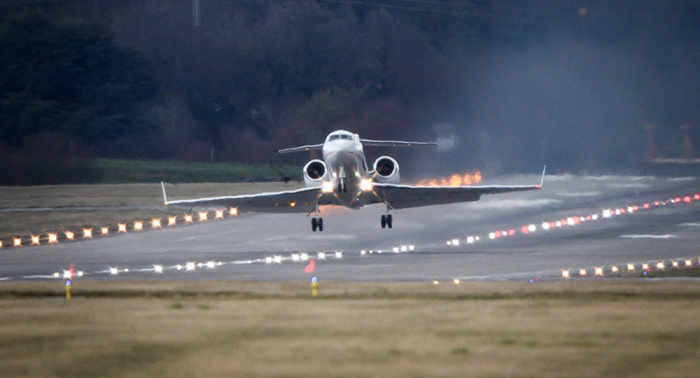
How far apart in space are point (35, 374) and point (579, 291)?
789 centimetres

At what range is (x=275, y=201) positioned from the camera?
1094 inches

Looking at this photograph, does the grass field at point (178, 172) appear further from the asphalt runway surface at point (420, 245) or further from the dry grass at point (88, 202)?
the asphalt runway surface at point (420, 245)

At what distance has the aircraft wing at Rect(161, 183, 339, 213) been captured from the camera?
26812 millimetres

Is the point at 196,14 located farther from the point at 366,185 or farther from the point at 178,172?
the point at 366,185

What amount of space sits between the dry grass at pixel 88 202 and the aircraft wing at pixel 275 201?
19.0ft

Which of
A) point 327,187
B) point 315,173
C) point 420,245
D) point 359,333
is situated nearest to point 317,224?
point 315,173

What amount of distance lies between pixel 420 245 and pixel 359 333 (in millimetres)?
17540

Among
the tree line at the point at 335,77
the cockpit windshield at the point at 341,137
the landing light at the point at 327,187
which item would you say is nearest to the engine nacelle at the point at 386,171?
the cockpit windshield at the point at 341,137

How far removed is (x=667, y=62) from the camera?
47781 millimetres

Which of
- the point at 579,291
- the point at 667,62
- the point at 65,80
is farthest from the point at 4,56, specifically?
the point at 579,291

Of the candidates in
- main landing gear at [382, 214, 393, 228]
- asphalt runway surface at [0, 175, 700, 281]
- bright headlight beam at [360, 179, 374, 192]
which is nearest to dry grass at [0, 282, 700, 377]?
asphalt runway surface at [0, 175, 700, 281]

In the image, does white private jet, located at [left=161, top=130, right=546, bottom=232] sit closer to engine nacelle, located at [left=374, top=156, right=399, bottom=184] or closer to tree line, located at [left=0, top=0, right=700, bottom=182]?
engine nacelle, located at [left=374, top=156, right=399, bottom=184]

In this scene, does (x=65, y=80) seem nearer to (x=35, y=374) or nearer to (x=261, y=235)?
(x=261, y=235)

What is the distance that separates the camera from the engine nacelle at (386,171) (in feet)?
91.9
